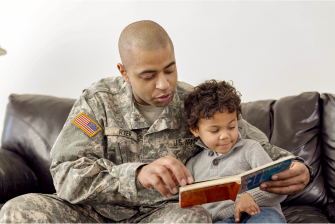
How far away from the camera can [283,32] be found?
1.98m

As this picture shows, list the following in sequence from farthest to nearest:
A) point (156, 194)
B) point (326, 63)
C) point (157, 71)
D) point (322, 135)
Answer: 1. point (326, 63)
2. point (322, 135)
3. point (156, 194)
4. point (157, 71)

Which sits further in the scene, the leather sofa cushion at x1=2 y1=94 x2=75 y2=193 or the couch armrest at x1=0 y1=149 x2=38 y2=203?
the leather sofa cushion at x1=2 y1=94 x2=75 y2=193

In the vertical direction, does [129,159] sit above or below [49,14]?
below

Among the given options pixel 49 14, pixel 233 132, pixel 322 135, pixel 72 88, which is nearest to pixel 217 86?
pixel 233 132

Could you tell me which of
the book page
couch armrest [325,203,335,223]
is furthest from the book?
couch armrest [325,203,335,223]

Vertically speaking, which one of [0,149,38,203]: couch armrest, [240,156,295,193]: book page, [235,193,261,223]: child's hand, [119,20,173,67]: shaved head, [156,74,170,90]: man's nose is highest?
[119,20,173,67]: shaved head

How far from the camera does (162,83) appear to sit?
1125mm

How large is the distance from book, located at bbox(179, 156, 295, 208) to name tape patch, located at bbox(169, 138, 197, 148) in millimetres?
411

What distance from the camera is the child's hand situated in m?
1.02

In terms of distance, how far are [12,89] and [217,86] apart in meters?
1.91

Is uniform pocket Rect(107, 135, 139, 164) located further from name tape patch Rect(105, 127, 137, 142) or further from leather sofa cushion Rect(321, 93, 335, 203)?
leather sofa cushion Rect(321, 93, 335, 203)

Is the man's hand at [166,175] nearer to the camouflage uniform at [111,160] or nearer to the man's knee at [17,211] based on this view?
the camouflage uniform at [111,160]

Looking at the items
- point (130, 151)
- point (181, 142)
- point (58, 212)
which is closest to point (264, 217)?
point (181, 142)

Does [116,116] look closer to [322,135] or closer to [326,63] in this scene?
[322,135]
